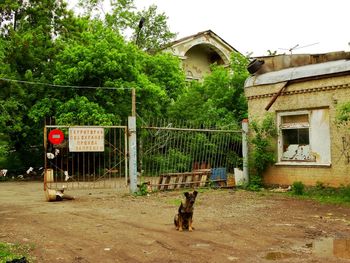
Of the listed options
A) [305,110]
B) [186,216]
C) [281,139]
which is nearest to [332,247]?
[186,216]

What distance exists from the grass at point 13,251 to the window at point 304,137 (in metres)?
10.4

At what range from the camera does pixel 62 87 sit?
22469 mm

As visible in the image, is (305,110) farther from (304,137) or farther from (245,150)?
(245,150)

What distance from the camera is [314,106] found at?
1461 centimetres

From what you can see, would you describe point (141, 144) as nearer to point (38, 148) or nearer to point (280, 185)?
point (280, 185)

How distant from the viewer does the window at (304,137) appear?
1438cm

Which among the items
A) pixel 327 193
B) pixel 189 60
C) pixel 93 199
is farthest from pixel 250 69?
pixel 189 60

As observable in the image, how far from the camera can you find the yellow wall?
1378 centimetres

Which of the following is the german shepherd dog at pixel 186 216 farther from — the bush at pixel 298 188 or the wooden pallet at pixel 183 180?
the bush at pixel 298 188

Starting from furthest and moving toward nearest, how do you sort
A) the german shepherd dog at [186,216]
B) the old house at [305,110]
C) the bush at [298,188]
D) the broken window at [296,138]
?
the broken window at [296,138], the bush at [298,188], the old house at [305,110], the german shepherd dog at [186,216]

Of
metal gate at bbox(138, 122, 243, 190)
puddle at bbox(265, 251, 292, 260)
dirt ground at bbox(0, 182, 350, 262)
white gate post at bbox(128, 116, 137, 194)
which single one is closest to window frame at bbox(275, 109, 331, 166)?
metal gate at bbox(138, 122, 243, 190)

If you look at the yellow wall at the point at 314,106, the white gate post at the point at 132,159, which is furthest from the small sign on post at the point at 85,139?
the yellow wall at the point at 314,106

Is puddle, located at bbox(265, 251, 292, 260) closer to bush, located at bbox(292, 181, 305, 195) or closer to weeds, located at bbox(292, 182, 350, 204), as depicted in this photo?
weeds, located at bbox(292, 182, 350, 204)

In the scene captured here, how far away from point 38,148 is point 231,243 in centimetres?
1975
